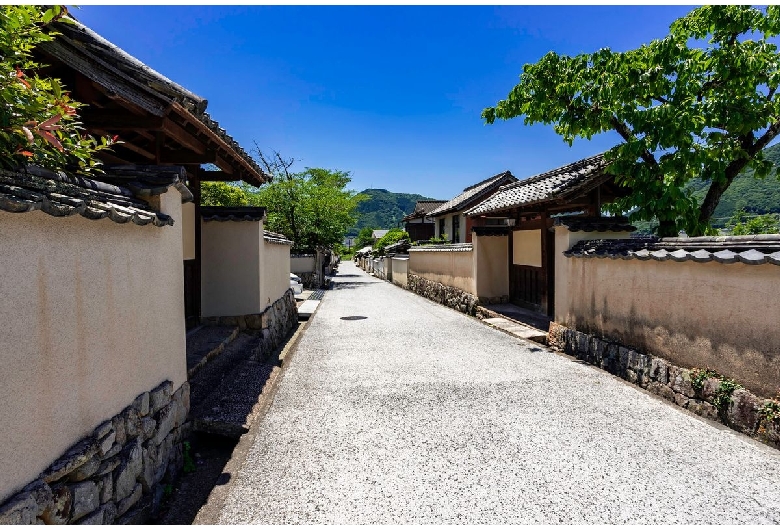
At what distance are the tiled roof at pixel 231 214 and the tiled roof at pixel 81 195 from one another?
3.98 meters

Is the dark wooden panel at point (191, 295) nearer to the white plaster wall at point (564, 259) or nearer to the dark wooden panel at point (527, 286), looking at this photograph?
the white plaster wall at point (564, 259)

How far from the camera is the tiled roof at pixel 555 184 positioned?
30.1ft

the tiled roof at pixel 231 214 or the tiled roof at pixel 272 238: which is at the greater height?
the tiled roof at pixel 231 214

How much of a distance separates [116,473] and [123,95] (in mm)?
3641

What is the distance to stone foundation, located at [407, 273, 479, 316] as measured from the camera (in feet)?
46.3

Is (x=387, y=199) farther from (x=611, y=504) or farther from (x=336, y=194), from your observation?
(x=611, y=504)

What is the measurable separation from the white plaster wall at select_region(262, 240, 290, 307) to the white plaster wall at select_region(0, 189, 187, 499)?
17.9 feet

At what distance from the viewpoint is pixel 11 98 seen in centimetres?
256

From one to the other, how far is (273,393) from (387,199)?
431 feet

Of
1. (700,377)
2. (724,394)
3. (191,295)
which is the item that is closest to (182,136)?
(191,295)

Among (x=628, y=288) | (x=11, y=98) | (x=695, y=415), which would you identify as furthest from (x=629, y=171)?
(x=11, y=98)

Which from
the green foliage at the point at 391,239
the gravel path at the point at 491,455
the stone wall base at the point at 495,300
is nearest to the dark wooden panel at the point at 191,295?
the gravel path at the point at 491,455

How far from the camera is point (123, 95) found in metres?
4.42

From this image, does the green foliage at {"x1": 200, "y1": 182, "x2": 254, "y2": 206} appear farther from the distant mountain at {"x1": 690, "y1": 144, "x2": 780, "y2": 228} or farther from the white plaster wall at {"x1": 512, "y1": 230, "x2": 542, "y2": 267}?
the distant mountain at {"x1": 690, "y1": 144, "x2": 780, "y2": 228}
